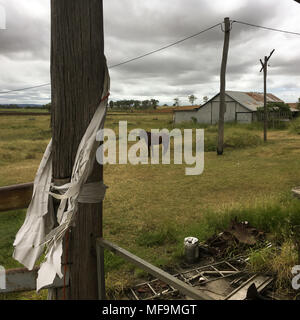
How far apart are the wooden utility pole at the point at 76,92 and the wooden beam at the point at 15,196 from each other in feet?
0.74

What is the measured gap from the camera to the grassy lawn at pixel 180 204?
13.6ft

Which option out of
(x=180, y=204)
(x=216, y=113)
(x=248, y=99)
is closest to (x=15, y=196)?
(x=180, y=204)

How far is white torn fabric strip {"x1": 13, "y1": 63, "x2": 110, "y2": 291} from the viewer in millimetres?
1530

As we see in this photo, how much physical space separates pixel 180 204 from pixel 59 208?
4.88 m

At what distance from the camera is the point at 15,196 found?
1.76 metres

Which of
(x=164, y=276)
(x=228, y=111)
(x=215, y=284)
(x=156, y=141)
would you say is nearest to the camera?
(x=164, y=276)

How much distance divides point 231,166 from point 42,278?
9324 millimetres

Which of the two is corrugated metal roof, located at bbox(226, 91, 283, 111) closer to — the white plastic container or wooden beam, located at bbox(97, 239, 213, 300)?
the white plastic container

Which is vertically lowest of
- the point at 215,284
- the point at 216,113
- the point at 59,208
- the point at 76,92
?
the point at 215,284

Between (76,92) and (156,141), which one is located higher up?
(156,141)

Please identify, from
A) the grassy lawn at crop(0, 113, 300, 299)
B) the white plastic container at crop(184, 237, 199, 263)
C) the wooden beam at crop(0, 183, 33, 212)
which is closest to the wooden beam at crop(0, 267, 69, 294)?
the wooden beam at crop(0, 183, 33, 212)

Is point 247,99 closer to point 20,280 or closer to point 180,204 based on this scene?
point 180,204
